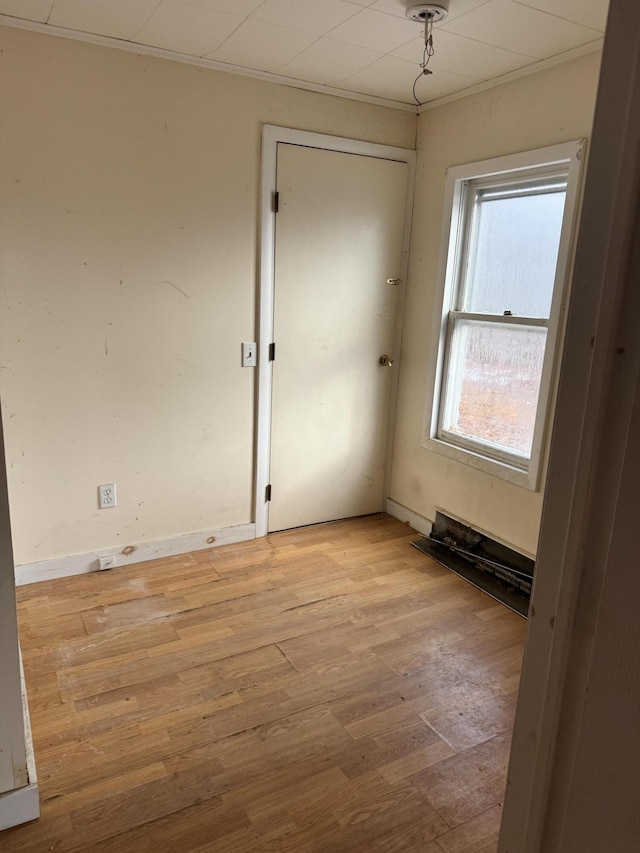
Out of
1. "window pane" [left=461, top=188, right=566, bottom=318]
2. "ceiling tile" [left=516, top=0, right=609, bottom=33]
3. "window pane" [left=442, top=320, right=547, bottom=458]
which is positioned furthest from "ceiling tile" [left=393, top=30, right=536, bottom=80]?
"window pane" [left=442, top=320, right=547, bottom=458]

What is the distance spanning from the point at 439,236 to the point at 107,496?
220 cm

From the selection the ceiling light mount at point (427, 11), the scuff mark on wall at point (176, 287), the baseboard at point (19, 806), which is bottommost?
the baseboard at point (19, 806)

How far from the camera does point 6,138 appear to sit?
8.04ft

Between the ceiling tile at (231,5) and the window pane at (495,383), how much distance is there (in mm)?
1739

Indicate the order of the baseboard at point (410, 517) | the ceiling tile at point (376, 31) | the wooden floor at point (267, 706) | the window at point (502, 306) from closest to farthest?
the wooden floor at point (267, 706) → the ceiling tile at point (376, 31) → the window at point (502, 306) → the baseboard at point (410, 517)

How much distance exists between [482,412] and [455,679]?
140cm

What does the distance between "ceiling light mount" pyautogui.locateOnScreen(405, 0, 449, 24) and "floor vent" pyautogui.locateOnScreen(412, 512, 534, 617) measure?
7.54ft

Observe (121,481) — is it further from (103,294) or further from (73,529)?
(103,294)

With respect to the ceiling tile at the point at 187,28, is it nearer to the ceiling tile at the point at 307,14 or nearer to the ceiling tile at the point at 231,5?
the ceiling tile at the point at 231,5

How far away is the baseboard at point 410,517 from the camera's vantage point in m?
3.58

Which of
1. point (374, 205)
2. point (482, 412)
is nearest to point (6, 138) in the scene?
point (374, 205)

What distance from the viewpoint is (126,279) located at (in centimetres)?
280

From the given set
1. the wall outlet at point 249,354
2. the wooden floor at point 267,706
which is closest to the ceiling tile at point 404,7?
the wall outlet at point 249,354

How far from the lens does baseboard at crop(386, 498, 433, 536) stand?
3.58 m
